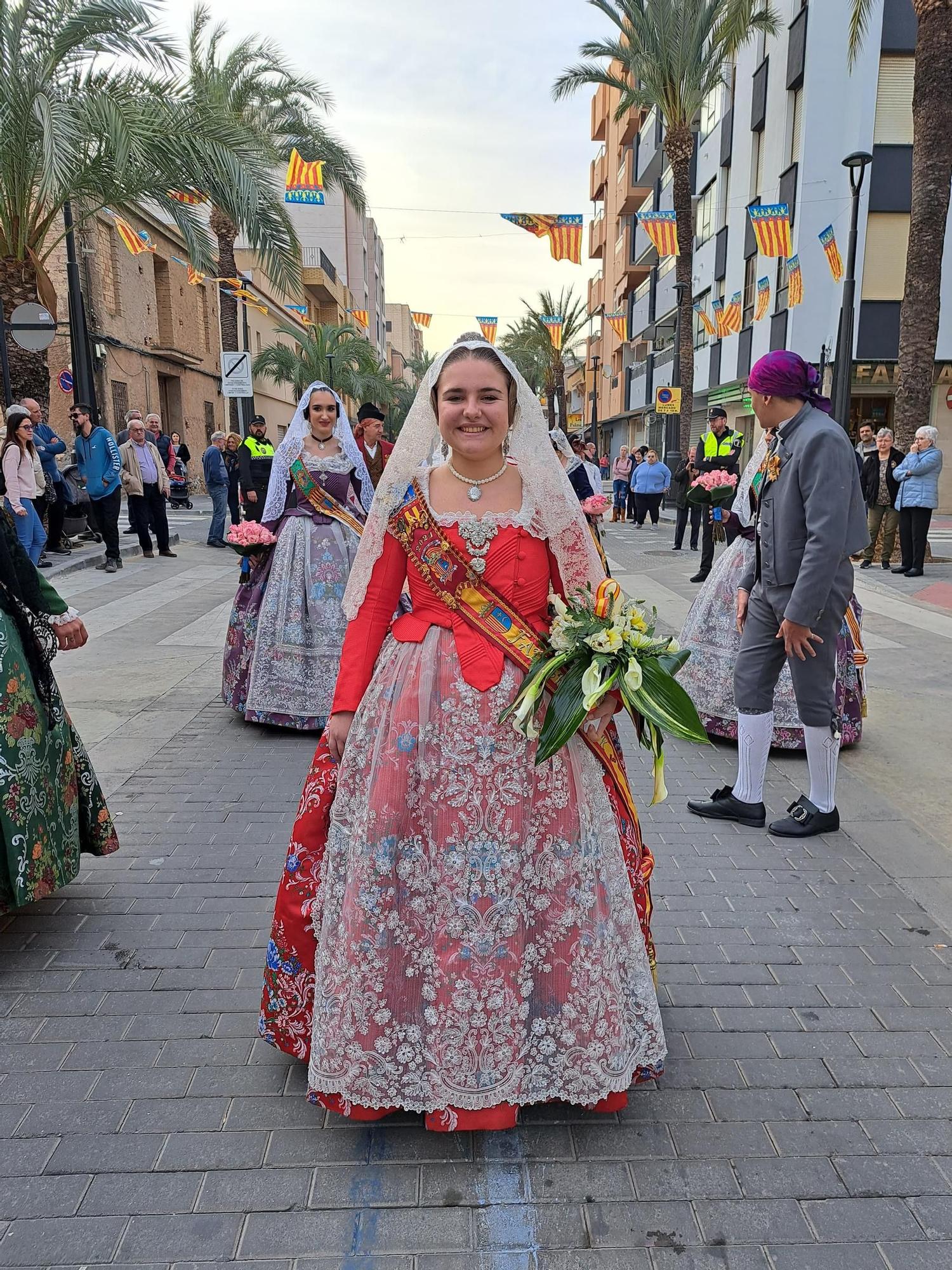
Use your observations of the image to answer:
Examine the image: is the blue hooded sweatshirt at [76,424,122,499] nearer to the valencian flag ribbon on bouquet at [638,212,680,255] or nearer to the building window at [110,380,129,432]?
the valencian flag ribbon on bouquet at [638,212,680,255]

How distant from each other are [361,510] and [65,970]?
350 cm

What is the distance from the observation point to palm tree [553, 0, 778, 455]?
1833cm

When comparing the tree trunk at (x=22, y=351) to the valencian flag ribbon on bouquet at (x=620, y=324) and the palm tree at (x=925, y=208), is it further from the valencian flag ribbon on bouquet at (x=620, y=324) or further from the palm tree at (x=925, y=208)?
the valencian flag ribbon on bouquet at (x=620, y=324)

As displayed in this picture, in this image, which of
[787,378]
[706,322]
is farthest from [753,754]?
[706,322]

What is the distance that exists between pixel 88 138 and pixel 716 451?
9.13m

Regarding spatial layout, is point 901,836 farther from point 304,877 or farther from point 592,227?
point 592,227

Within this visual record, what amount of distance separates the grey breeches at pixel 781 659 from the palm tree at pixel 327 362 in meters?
28.9

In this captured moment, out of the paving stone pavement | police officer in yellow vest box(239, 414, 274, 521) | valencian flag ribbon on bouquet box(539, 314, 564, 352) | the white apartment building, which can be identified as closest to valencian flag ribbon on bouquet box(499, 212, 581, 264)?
the white apartment building

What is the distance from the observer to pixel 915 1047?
8.72 feet

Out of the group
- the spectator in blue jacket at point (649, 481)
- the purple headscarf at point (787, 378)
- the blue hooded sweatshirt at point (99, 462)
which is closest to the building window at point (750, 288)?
the spectator in blue jacket at point (649, 481)

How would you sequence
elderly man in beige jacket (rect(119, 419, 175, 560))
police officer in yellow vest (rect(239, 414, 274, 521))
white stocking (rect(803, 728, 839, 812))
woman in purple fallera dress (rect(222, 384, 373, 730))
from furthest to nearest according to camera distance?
elderly man in beige jacket (rect(119, 419, 175, 560))
police officer in yellow vest (rect(239, 414, 274, 521))
woman in purple fallera dress (rect(222, 384, 373, 730))
white stocking (rect(803, 728, 839, 812))

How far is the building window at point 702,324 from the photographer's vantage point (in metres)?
29.0

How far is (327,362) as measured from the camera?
→ 33.8 metres

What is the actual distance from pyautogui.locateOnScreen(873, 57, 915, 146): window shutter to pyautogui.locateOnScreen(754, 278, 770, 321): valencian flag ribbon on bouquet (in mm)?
3448
